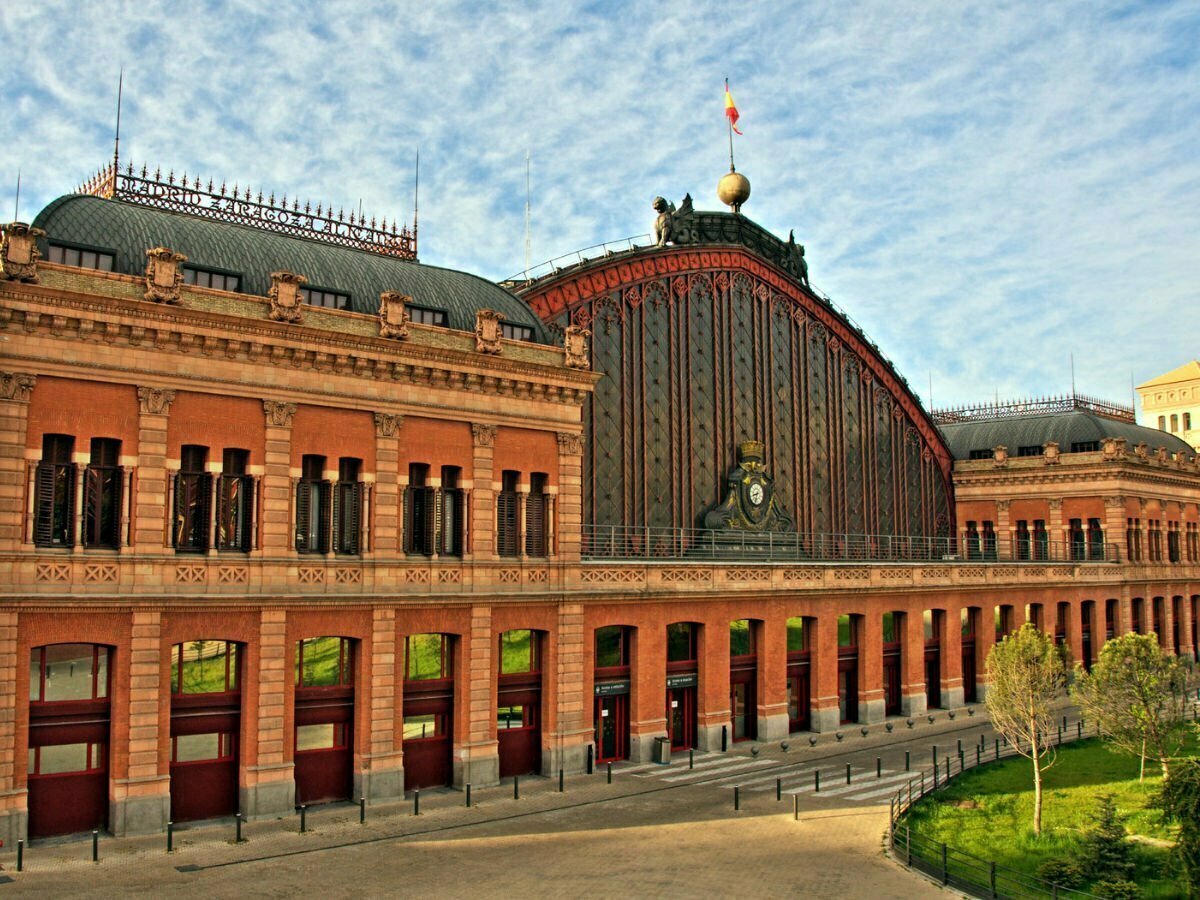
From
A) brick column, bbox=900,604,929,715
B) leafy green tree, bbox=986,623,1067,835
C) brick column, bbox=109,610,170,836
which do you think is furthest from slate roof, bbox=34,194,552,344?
brick column, bbox=900,604,929,715

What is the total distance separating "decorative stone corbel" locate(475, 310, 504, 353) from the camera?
37.2 m

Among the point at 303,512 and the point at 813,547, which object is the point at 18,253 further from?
the point at 813,547

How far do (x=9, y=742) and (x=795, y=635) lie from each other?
31907 millimetres

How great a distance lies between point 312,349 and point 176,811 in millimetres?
13669

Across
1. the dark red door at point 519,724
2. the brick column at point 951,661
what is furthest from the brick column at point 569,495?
the brick column at point 951,661

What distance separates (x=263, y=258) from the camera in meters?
35.4

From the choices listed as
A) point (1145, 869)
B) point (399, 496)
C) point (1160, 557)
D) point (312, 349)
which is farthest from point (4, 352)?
point (1160, 557)

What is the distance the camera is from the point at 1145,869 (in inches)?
1067

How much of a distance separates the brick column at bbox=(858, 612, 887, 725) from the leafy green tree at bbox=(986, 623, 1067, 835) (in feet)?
53.9

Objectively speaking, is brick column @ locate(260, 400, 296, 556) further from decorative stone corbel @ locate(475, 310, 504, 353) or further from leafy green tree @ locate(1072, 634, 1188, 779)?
leafy green tree @ locate(1072, 634, 1188, 779)

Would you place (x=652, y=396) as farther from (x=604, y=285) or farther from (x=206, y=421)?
(x=206, y=421)

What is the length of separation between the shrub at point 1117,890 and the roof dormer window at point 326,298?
87.1 ft

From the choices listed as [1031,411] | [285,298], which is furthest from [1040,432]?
[285,298]

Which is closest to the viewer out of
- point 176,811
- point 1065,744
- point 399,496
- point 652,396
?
point 176,811
